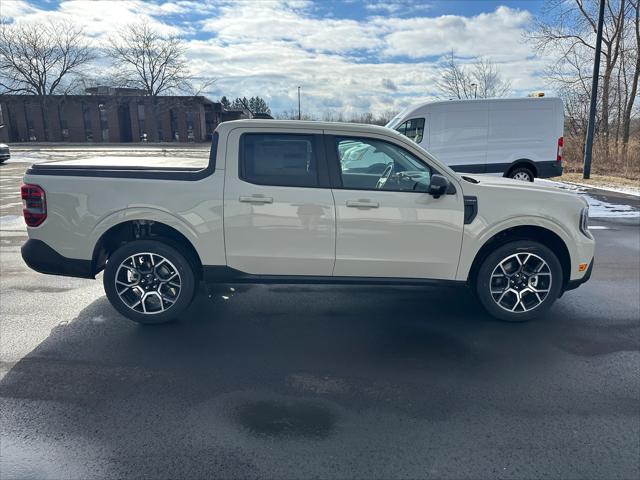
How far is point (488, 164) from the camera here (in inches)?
494

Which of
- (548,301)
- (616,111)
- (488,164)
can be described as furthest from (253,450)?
(616,111)

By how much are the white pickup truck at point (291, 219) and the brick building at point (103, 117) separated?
176 feet

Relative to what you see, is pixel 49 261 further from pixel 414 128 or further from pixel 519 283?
pixel 414 128

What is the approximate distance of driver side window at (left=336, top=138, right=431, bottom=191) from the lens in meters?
4.12

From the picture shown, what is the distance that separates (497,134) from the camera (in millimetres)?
12391

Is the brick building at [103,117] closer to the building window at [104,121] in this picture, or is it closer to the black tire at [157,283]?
the building window at [104,121]

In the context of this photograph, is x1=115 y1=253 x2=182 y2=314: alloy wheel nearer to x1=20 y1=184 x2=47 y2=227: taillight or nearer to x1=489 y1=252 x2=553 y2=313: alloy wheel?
x1=20 y1=184 x2=47 y2=227: taillight

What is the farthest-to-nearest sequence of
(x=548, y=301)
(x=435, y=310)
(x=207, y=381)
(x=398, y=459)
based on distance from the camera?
(x=435, y=310) → (x=548, y=301) → (x=207, y=381) → (x=398, y=459)

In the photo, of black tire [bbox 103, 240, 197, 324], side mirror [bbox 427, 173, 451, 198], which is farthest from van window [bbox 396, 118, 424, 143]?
black tire [bbox 103, 240, 197, 324]

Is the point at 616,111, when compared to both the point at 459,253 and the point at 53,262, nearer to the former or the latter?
the point at 459,253

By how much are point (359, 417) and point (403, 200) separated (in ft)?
6.53

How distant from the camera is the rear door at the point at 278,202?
4035 mm

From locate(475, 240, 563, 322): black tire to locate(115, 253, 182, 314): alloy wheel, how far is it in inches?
117

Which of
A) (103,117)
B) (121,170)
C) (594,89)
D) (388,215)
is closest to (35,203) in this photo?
(121,170)
